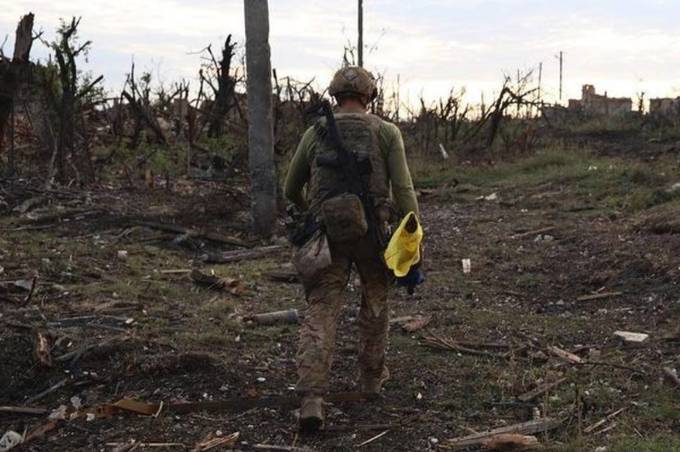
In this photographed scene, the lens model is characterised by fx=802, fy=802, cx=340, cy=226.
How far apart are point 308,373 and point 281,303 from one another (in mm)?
2959

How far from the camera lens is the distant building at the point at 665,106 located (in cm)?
2627

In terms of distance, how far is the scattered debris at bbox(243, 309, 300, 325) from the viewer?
20.1ft

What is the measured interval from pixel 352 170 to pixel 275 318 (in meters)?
2.27

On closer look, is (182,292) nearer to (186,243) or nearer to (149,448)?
(186,243)

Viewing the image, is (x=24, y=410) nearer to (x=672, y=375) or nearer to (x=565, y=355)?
(x=565, y=355)

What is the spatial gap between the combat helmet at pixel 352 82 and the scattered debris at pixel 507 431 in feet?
6.10

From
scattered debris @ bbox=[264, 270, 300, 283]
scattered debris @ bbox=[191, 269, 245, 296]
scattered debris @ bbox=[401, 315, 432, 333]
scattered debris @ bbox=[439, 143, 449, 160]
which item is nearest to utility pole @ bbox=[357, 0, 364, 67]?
scattered debris @ bbox=[439, 143, 449, 160]

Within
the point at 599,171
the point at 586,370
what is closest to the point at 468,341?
the point at 586,370

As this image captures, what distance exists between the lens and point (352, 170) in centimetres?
421

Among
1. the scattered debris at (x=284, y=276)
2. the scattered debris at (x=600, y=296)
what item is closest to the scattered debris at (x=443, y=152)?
the scattered debris at (x=284, y=276)

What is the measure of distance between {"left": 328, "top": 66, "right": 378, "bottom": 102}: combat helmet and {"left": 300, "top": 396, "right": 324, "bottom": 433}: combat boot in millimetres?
1614

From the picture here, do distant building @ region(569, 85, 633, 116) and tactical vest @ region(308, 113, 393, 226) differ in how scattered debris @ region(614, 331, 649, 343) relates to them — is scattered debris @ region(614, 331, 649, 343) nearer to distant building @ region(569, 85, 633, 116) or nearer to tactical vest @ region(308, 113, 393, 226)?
tactical vest @ region(308, 113, 393, 226)

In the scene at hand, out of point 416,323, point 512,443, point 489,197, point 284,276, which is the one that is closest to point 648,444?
point 512,443

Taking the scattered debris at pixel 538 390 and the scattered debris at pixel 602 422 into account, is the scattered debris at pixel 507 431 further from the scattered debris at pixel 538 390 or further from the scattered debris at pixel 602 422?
the scattered debris at pixel 538 390
